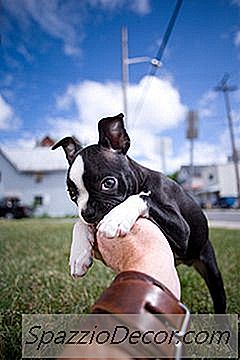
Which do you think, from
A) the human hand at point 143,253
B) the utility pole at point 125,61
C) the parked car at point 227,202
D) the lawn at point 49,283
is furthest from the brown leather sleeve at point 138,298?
the parked car at point 227,202

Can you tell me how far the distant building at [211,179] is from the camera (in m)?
0.85

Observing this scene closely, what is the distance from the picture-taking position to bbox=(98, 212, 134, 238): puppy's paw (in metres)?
0.47

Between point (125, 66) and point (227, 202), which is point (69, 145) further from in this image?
point (227, 202)

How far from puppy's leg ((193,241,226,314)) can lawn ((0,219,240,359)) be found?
0.45 feet

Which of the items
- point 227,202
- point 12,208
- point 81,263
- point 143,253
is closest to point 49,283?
point 12,208

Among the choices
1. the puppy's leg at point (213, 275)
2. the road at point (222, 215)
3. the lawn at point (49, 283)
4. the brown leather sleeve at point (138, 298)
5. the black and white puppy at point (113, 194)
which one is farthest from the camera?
the road at point (222, 215)

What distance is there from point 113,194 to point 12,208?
1.24ft

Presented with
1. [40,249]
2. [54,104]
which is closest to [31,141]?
[54,104]

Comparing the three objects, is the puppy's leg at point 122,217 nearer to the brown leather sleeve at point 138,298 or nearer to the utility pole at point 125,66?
the brown leather sleeve at point 138,298

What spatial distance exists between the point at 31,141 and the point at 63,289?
20.0 inches

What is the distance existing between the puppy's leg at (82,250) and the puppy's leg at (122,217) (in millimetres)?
58

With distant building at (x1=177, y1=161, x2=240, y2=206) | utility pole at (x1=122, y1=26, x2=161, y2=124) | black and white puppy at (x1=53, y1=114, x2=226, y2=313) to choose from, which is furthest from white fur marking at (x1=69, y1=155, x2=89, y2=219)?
distant building at (x1=177, y1=161, x2=240, y2=206)

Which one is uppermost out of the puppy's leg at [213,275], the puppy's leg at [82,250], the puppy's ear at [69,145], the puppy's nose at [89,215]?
the puppy's ear at [69,145]

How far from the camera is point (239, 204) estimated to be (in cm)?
91
